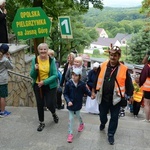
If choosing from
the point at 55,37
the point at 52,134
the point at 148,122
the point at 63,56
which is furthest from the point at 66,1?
the point at 63,56

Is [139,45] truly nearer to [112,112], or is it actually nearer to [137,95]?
[137,95]

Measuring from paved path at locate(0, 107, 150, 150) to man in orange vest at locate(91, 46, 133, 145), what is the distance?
1.15 feet

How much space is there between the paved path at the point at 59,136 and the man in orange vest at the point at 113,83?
349mm

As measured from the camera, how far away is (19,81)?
28.2ft

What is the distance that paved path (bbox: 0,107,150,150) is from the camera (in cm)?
484

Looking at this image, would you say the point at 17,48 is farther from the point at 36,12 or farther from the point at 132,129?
the point at 132,129

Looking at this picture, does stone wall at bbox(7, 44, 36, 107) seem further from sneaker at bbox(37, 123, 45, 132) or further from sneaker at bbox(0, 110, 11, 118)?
sneaker at bbox(37, 123, 45, 132)

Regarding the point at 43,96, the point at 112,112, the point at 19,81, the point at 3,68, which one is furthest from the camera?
the point at 19,81

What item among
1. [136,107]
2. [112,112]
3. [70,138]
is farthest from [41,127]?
[136,107]

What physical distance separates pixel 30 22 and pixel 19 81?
335cm

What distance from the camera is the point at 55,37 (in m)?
31.0

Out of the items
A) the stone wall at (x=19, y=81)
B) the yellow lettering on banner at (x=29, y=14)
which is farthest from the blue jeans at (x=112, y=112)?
the stone wall at (x=19, y=81)

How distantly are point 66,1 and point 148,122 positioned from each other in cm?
1062

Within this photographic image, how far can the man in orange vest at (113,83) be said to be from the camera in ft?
15.5
